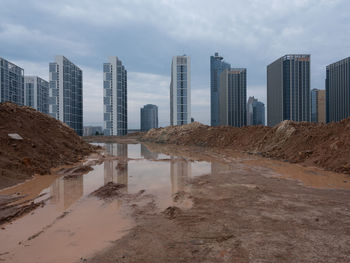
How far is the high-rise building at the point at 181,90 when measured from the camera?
211ft

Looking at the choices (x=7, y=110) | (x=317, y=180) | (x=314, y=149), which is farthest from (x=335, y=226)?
(x=7, y=110)

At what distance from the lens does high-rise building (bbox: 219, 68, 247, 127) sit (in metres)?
79.0

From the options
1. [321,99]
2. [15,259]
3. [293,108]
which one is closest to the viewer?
[15,259]

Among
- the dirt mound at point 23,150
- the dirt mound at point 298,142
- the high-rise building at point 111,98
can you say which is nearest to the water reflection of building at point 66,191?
the dirt mound at point 23,150

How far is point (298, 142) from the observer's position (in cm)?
1627

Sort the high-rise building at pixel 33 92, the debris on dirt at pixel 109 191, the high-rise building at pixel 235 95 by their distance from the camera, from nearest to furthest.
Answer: the debris on dirt at pixel 109 191 → the high-rise building at pixel 235 95 → the high-rise building at pixel 33 92

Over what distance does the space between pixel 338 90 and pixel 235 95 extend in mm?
32686

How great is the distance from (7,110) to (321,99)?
82.5m

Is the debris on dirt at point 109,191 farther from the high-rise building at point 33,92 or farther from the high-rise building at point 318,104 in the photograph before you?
the high-rise building at point 33,92

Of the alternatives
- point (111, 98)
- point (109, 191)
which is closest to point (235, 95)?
point (111, 98)

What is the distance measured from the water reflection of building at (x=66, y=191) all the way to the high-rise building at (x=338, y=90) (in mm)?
61756

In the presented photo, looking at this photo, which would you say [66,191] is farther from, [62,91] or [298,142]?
[62,91]

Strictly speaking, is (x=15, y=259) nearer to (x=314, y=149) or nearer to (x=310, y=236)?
(x=310, y=236)

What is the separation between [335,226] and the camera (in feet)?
13.7
